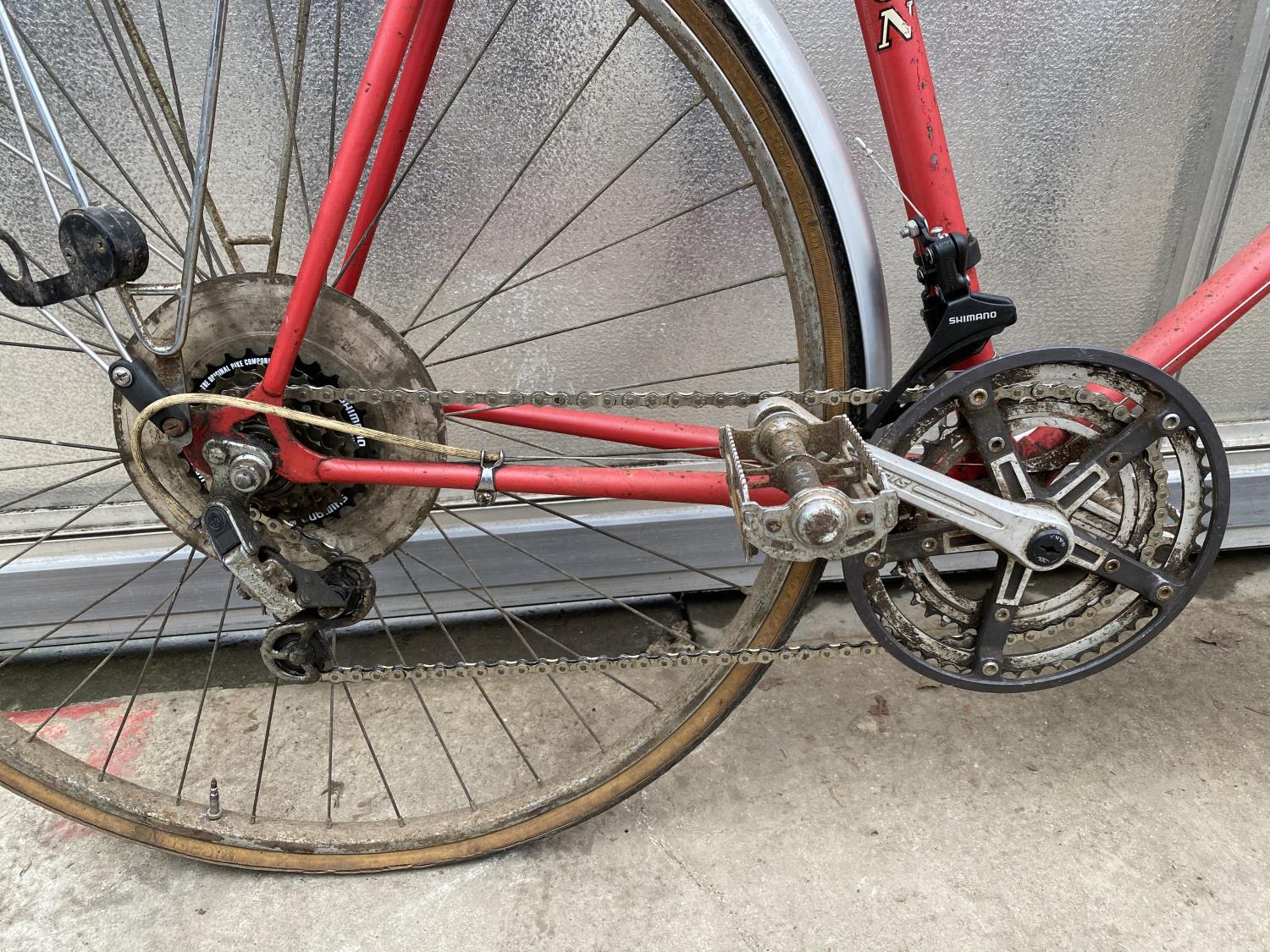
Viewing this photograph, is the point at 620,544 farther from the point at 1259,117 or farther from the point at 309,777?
the point at 1259,117

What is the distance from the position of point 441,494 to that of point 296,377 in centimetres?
56

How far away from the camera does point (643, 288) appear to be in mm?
1290

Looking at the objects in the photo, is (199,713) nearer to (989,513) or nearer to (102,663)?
(102,663)

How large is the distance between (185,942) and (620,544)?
2.66 feet

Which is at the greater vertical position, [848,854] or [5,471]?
[5,471]

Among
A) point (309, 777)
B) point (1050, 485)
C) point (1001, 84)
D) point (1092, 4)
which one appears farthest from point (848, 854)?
point (1092, 4)

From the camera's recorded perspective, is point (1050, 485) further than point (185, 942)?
No

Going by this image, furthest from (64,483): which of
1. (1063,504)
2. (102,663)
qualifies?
(1063,504)

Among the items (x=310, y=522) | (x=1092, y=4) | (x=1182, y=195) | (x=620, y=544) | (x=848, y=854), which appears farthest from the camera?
(x=620, y=544)

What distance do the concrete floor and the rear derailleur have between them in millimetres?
381

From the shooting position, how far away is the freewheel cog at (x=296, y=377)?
0.86 m

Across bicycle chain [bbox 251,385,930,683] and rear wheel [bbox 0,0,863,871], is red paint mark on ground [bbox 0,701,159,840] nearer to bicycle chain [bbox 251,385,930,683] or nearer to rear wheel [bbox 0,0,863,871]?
rear wheel [bbox 0,0,863,871]

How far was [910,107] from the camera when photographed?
0.80 m

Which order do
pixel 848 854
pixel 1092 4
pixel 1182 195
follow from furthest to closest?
1. pixel 1182 195
2. pixel 1092 4
3. pixel 848 854
